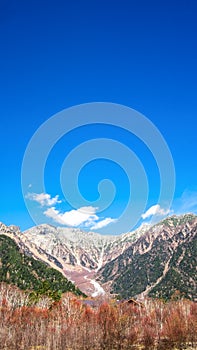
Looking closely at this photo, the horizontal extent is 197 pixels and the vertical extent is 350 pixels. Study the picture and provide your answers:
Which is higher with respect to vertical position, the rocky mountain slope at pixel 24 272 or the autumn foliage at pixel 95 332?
the rocky mountain slope at pixel 24 272

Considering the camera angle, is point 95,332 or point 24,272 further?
point 24,272

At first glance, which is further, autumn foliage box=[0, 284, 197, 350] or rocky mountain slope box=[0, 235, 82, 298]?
rocky mountain slope box=[0, 235, 82, 298]

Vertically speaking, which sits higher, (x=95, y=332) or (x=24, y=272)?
(x=24, y=272)

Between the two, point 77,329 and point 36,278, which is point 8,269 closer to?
point 36,278

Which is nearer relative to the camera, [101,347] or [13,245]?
[101,347]

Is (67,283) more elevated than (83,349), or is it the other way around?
(67,283)

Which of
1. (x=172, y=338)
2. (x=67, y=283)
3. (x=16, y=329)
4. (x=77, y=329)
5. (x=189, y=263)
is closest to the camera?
(x=16, y=329)

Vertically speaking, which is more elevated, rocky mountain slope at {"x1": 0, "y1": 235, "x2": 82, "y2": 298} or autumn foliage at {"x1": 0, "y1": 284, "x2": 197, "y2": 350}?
rocky mountain slope at {"x1": 0, "y1": 235, "x2": 82, "y2": 298}

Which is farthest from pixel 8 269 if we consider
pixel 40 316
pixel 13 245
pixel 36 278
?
pixel 40 316

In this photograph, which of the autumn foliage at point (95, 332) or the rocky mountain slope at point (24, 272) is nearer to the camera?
the autumn foliage at point (95, 332)

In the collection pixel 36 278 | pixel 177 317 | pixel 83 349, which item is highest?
pixel 36 278

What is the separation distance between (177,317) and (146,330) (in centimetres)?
409

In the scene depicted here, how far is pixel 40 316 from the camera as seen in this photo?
3497 cm

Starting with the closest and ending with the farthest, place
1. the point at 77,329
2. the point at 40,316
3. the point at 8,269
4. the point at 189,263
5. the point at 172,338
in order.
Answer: the point at 77,329, the point at 172,338, the point at 40,316, the point at 8,269, the point at 189,263
